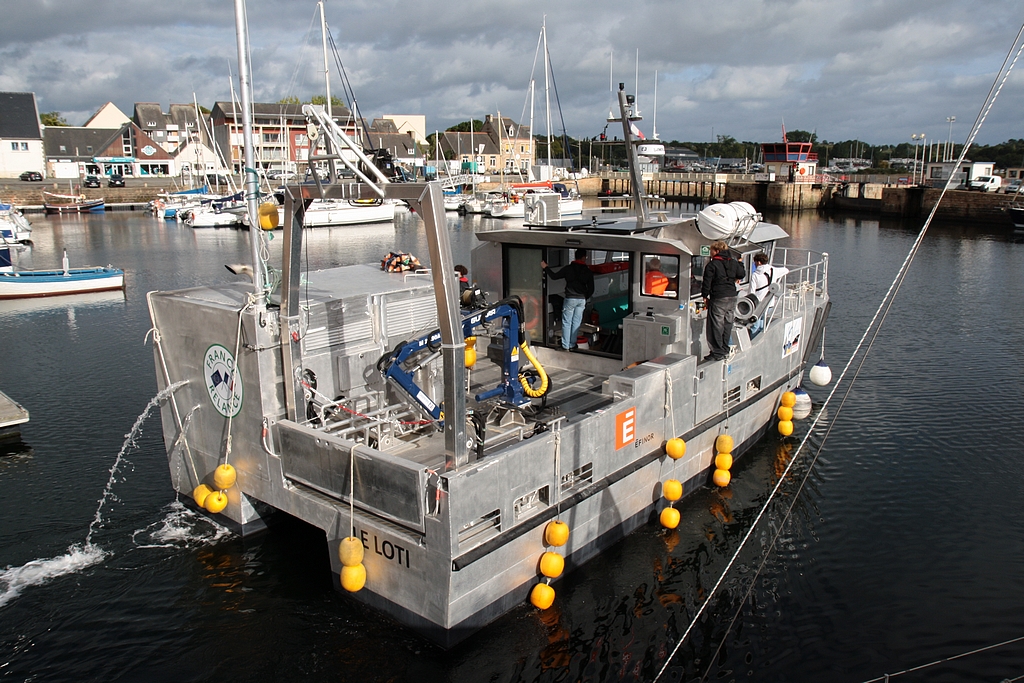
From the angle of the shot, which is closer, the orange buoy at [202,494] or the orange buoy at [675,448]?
the orange buoy at [202,494]

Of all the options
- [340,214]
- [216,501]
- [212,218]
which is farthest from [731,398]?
[212,218]

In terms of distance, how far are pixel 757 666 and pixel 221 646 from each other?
5787 mm

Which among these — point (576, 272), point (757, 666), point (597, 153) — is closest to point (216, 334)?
point (576, 272)

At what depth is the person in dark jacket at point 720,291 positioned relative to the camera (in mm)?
10531

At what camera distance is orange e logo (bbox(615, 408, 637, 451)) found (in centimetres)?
880

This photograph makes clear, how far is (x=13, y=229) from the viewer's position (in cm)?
4353

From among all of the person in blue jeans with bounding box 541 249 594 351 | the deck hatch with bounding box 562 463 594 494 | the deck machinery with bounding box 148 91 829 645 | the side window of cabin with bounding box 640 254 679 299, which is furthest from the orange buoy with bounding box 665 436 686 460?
the person in blue jeans with bounding box 541 249 594 351

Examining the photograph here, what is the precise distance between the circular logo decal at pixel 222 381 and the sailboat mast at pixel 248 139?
95 centimetres

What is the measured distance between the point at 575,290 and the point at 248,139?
17.4ft

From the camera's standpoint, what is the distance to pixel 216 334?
28.8 ft

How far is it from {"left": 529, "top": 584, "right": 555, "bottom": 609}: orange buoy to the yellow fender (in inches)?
104

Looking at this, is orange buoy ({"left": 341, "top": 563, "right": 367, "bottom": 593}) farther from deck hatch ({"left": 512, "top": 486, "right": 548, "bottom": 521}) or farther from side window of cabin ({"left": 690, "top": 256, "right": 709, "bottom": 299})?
side window of cabin ({"left": 690, "top": 256, "right": 709, "bottom": 299})

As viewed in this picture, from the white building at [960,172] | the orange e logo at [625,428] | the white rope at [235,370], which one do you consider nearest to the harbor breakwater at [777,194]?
the white building at [960,172]

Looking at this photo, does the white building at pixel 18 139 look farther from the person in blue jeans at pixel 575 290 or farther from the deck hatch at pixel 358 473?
the deck hatch at pixel 358 473
